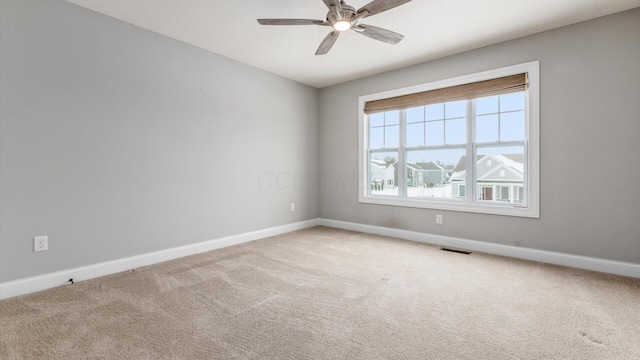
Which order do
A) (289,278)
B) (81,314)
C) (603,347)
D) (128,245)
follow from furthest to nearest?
(128,245) → (289,278) → (81,314) → (603,347)

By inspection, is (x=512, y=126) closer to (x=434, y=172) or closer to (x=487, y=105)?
(x=487, y=105)

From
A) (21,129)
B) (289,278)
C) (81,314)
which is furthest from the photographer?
(289,278)

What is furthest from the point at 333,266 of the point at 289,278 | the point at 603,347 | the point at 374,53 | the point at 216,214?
the point at 374,53

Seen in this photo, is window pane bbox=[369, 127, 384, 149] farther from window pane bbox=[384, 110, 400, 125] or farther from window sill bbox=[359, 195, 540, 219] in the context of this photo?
window sill bbox=[359, 195, 540, 219]

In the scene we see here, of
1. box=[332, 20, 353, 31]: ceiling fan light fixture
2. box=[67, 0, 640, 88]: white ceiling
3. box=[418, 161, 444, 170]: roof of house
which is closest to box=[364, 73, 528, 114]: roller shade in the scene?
box=[67, 0, 640, 88]: white ceiling

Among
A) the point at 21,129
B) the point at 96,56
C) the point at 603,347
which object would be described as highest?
the point at 96,56

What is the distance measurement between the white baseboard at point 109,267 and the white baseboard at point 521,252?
209 centimetres

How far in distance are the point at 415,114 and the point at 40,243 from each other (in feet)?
15.0

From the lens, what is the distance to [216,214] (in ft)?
12.4

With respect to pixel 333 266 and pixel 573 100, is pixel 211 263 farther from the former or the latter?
pixel 573 100

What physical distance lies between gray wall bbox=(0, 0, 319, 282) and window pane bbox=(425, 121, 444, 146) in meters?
2.47

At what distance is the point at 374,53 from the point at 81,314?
13.1 ft

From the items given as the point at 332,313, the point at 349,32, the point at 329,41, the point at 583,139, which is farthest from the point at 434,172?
the point at 332,313

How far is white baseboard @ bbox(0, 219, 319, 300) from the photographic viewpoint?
2359 mm
